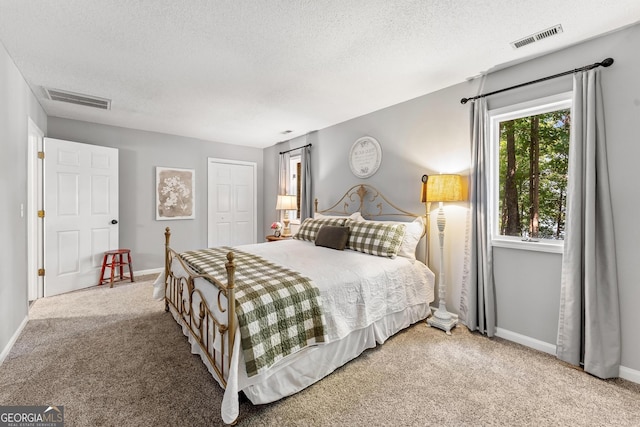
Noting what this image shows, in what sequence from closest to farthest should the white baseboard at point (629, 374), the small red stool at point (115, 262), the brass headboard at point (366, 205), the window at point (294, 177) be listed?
1. the white baseboard at point (629, 374)
2. the brass headboard at point (366, 205)
3. the small red stool at point (115, 262)
4. the window at point (294, 177)

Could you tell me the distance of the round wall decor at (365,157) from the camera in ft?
12.3

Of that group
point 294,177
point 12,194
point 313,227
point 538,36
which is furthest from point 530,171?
point 12,194

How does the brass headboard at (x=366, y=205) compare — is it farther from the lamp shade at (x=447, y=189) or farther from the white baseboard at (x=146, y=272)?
the white baseboard at (x=146, y=272)

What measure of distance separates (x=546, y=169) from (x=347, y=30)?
2.14m

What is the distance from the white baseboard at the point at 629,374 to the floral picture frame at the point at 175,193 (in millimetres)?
5677

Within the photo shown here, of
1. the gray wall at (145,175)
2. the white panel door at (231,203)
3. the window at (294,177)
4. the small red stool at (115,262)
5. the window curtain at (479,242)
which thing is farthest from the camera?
the white panel door at (231,203)

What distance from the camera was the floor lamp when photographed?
8.93 ft

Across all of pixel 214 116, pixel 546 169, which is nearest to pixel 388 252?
pixel 546 169

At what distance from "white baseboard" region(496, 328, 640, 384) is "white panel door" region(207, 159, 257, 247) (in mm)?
4672

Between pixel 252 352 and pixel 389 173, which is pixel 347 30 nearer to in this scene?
pixel 389 173

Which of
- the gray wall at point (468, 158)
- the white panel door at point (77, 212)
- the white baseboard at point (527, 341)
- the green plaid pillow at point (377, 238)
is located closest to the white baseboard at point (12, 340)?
the white panel door at point (77, 212)

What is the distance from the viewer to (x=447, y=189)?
2730mm

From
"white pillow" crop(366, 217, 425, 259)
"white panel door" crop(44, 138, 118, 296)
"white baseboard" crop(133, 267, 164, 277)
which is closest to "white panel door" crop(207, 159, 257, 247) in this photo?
"white baseboard" crop(133, 267, 164, 277)

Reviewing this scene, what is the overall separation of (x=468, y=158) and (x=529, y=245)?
0.99 meters
